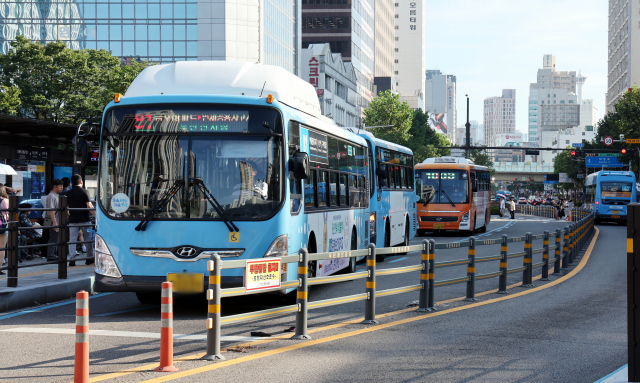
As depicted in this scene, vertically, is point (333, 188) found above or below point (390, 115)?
below

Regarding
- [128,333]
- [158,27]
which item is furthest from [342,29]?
[128,333]

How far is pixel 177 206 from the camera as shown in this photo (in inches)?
408

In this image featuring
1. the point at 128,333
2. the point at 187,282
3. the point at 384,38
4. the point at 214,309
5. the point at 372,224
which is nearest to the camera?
the point at 214,309

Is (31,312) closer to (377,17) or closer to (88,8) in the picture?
(88,8)

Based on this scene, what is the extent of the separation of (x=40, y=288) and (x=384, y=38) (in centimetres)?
13521

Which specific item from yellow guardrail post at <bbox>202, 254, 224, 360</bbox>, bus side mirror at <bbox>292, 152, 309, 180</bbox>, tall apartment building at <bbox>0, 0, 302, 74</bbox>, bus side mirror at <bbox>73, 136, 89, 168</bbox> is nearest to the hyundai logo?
bus side mirror at <bbox>292, 152, 309, 180</bbox>

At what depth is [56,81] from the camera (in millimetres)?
49656

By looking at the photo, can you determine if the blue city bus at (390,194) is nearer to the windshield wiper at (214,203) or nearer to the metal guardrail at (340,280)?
the metal guardrail at (340,280)

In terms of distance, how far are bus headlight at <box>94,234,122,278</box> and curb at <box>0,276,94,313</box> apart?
154 centimetres

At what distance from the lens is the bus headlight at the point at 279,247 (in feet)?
34.0

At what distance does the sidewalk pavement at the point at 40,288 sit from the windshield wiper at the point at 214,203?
10.3ft

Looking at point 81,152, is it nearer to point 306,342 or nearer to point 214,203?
point 214,203

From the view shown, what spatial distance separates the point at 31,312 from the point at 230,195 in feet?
10.8

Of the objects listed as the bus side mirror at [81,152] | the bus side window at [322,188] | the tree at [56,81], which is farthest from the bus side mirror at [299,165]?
the tree at [56,81]
